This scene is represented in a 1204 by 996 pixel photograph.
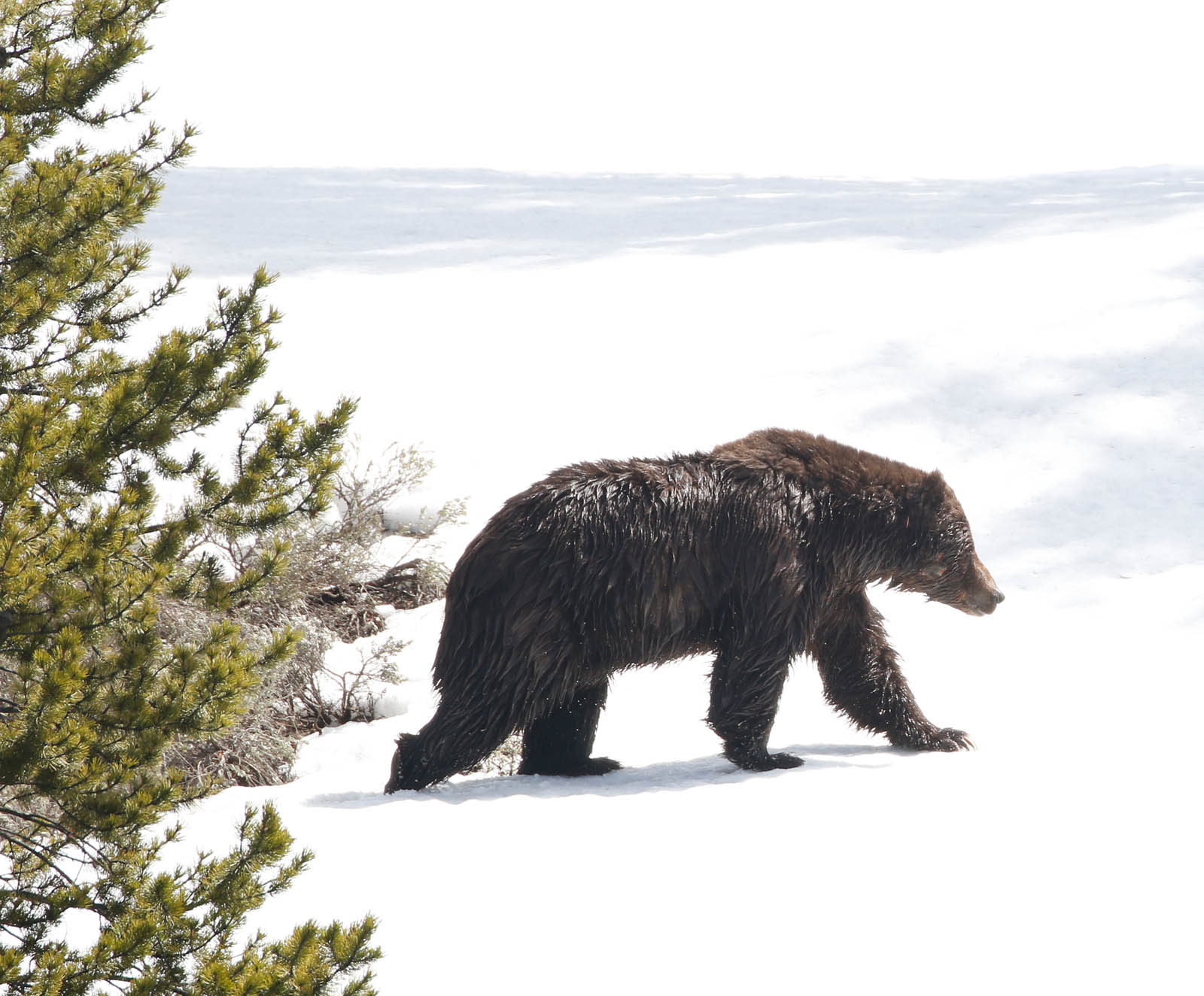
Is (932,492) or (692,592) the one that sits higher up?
(932,492)

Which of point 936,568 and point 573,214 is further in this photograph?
point 573,214

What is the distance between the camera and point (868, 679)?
6148 millimetres

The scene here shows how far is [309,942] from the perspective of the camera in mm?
2928

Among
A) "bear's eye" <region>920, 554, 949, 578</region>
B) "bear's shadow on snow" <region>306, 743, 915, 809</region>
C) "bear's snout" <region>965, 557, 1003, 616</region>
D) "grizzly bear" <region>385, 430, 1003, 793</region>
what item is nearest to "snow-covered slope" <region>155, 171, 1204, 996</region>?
"bear's shadow on snow" <region>306, 743, 915, 809</region>

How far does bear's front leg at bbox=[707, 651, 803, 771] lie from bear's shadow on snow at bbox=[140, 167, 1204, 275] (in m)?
10.1

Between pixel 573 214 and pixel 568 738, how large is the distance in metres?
13.6

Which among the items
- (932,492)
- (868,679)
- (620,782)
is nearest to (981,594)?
(932,492)

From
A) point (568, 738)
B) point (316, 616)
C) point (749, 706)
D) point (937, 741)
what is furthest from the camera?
point (316, 616)

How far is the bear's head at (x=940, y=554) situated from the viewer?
6191 millimetres

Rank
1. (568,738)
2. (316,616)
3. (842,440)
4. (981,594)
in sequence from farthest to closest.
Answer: (842,440)
(316,616)
(981,594)
(568,738)

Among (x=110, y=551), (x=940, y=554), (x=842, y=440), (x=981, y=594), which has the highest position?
(x=842, y=440)

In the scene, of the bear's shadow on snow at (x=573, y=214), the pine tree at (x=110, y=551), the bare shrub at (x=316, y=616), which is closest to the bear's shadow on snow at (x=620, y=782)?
the bare shrub at (x=316, y=616)

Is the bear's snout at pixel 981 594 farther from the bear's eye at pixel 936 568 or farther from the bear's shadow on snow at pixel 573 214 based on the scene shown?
the bear's shadow on snow at pixel 573 214

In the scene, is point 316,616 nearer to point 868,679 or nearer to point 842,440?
point 868,679
